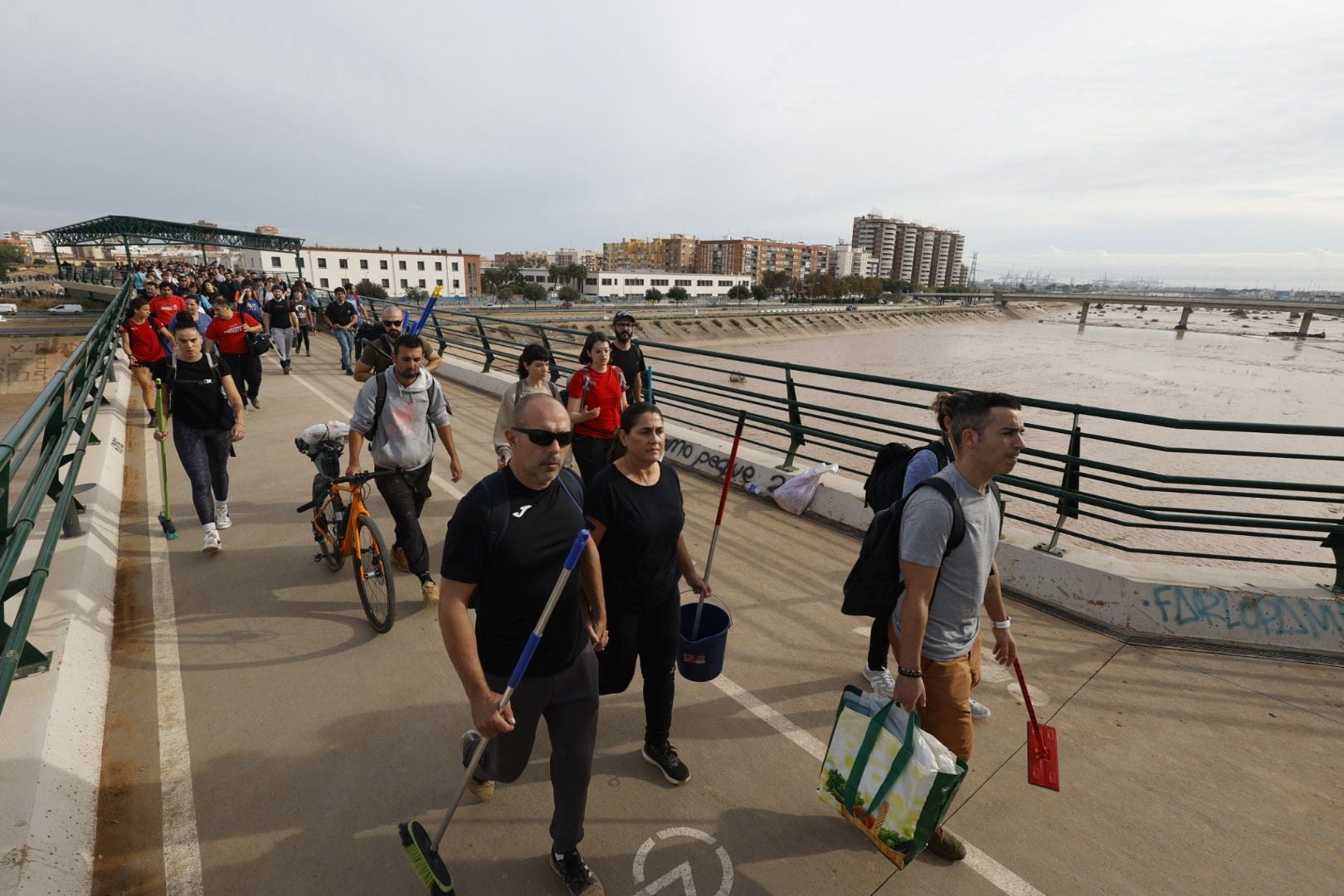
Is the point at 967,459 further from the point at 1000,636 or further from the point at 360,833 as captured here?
the point at 360,833

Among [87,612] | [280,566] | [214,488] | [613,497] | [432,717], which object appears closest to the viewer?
[613,497]

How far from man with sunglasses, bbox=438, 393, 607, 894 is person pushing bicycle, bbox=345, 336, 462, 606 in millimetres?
2281

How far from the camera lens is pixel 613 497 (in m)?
2.72

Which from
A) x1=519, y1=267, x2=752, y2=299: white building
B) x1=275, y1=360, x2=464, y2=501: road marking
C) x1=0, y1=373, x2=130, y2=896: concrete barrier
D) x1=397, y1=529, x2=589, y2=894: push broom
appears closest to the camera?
x1=397, y1=529, x2=589, y2=894: push broom

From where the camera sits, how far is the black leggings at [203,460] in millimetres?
5086

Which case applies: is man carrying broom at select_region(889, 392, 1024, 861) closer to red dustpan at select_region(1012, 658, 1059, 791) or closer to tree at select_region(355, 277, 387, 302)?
red dustpan at select_region(1012, 658, 1059, 791)

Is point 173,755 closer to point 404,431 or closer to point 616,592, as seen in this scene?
point 404,431

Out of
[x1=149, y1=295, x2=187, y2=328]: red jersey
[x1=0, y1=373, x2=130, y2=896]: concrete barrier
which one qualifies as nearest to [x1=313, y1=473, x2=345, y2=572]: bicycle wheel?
[x1=0, y1=373, x2=130, y2=896]: concrete barrier

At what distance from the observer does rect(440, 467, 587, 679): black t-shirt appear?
2.13 metres

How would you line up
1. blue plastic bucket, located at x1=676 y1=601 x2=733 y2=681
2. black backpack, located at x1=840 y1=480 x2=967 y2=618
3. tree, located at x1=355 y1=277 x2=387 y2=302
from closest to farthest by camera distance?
black backpack, located at x1=840 y1=480 x2=967 y2=618 → blue plastic bucket, located at x1=676 y1=601 x2=733 y2=681 → tree, located at x1=355 y1=277 x2=387 y2=302

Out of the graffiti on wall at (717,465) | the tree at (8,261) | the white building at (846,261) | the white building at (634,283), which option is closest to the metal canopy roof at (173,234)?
the graffiti on wall at (717,465)

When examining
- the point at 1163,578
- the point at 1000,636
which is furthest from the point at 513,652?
the point at 1163,578

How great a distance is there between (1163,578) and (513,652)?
4452 mm

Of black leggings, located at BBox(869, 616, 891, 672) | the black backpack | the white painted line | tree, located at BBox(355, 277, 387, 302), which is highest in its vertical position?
tree, located at BBox(355, 277, 387, 302)
